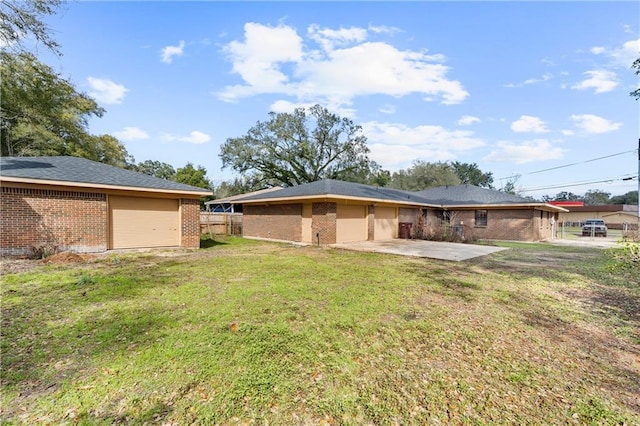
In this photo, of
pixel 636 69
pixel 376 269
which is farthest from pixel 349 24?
pixel 376 269

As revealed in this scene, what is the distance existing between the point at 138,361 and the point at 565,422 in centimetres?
370

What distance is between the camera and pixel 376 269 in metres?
7.60

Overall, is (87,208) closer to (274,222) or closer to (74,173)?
(74,173)

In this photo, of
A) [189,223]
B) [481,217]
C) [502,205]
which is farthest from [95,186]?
[481,217]

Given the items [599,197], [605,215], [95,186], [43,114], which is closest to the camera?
[95,186]

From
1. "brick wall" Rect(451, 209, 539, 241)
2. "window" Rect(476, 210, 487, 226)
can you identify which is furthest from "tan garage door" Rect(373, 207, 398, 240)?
"window" Rect(476, 210, 487, 226)

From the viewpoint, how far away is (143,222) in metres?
10.7

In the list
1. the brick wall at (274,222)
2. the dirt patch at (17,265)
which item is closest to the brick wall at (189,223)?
the dirt patch at (17,265)

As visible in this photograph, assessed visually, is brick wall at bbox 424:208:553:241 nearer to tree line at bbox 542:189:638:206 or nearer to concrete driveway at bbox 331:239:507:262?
concrete driveway at bbox 331:239:507:262

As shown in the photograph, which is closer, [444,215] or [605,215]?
[444,215]

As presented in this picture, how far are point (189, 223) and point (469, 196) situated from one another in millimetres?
20241

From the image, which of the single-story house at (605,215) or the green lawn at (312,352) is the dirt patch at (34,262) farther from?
the single-story house at (605,215)

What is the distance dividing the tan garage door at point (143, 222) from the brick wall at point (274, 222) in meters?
5.80

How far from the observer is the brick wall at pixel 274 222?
15156 millimetres
